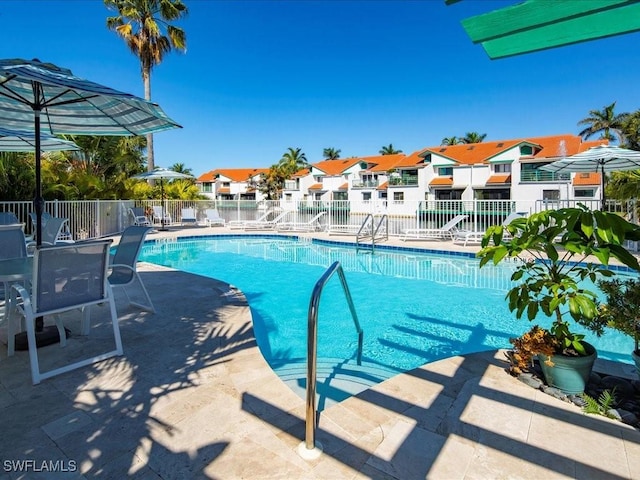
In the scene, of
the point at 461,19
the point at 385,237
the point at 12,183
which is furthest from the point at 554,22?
the point at 12,183

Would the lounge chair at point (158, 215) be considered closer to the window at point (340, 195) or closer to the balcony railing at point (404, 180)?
the balcony railing at point (404, 180)

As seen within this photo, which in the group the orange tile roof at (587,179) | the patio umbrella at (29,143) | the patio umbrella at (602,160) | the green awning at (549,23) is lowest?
the green awning at (549,23)

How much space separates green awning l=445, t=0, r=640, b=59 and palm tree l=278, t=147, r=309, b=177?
5168cm

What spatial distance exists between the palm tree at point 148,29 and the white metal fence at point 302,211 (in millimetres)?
4753

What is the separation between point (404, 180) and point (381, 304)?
34230 millimetres

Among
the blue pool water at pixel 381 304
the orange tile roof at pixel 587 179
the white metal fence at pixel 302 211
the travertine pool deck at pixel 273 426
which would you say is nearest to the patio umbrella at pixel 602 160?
the white metal fence at pixel 302 211

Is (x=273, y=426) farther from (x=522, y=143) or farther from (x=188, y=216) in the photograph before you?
(x=522, y=143)

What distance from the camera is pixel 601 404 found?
7.29 ft

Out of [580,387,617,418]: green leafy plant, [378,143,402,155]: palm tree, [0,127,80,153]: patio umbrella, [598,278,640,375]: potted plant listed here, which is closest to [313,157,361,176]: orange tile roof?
[378,143,402,155]: palm tree

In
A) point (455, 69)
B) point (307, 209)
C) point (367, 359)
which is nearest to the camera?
point (367, 359)

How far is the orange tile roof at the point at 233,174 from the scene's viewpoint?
197 ft

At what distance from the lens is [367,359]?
3.96m

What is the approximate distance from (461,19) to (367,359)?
3194 millimetres

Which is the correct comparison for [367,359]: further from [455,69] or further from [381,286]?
[455,69]
